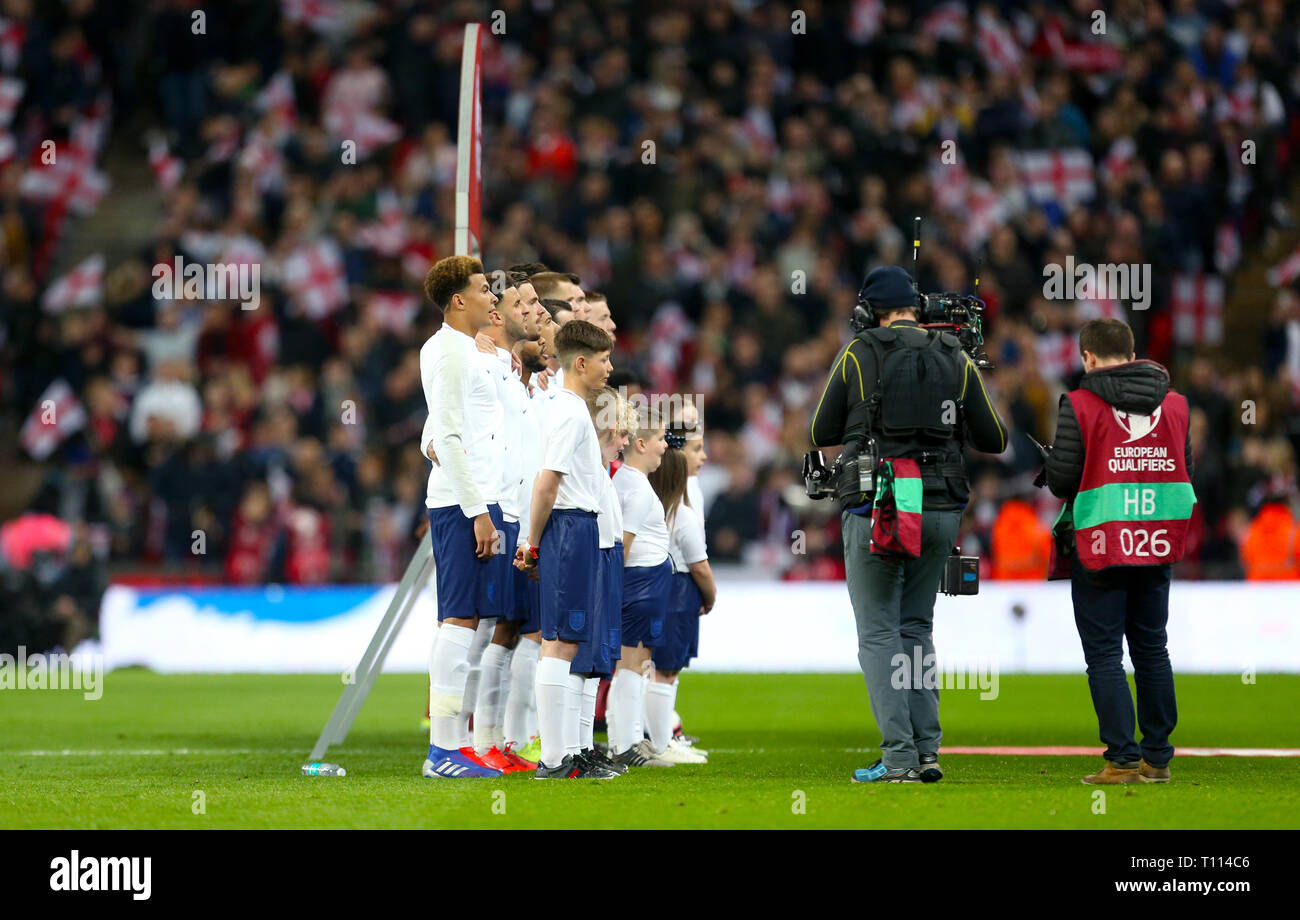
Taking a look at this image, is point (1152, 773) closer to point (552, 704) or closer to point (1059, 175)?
point (552, 704)

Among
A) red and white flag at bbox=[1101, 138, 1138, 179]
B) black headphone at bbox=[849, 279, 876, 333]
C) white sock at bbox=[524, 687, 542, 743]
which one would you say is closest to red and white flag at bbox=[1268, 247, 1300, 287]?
red and white flag at bbox=[1101, 138, 1138, 179]

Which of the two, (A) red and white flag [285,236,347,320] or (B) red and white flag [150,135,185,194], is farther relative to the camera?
(B) red and white flag [150,135,185,194]

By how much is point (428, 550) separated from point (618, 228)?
12.9m

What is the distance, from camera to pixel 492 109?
79.0 ft

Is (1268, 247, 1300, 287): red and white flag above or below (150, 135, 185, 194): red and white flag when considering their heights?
below

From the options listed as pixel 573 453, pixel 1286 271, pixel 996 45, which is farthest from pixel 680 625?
pixel 996 45

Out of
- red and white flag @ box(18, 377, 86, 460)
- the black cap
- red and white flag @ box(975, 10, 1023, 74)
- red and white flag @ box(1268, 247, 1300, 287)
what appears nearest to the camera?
the black cap

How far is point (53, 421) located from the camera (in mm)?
20594

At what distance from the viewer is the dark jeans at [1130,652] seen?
827 centimetres

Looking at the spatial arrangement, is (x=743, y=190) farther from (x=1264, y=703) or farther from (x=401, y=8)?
(x=1264, y=703)

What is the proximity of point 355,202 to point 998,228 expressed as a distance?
8.24 m

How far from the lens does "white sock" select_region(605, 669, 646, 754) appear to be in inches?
367

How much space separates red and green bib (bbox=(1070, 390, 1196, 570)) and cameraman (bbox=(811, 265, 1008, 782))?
0.45 m

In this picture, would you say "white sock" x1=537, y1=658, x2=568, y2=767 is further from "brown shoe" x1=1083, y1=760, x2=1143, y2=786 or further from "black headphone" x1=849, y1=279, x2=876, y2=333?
"brown shoe" x1=1083, y1=760, x2=1143, y2=786
